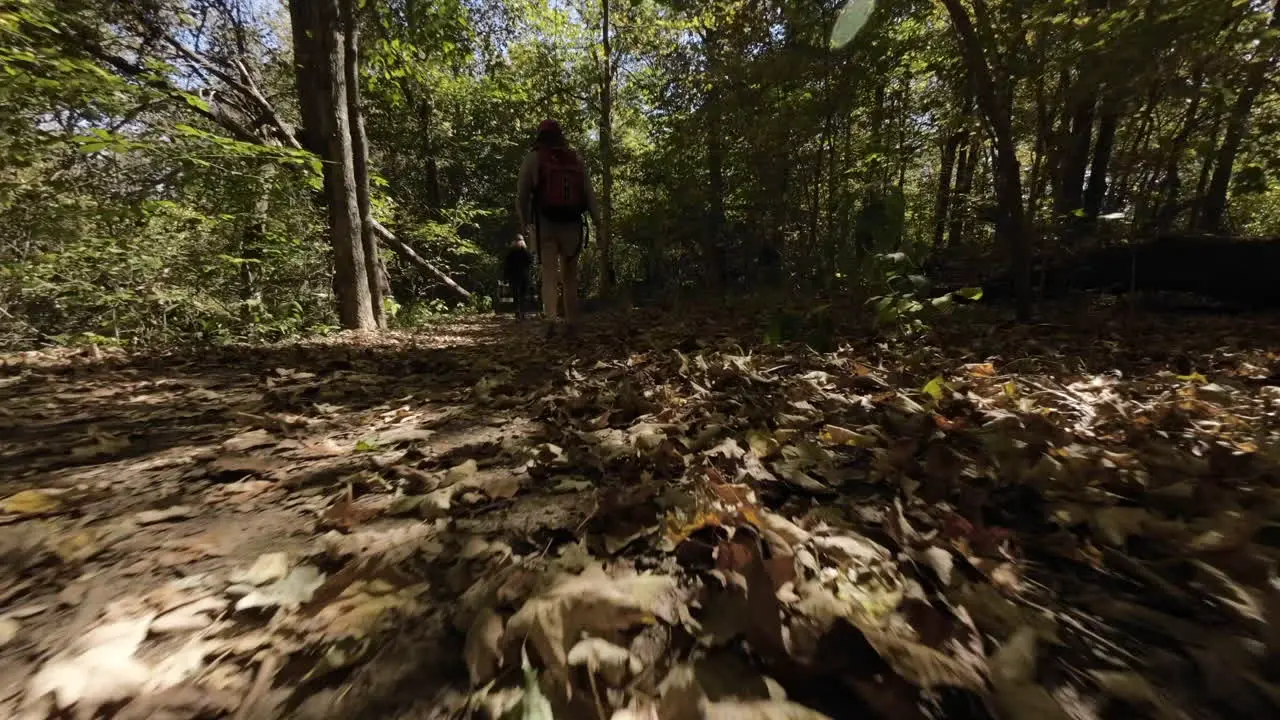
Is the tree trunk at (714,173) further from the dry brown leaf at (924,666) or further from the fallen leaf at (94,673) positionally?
the fallen leaf at (94,673)

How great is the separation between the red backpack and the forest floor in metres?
3.02

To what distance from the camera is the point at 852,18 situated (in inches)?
204

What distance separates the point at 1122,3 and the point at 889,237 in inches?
132

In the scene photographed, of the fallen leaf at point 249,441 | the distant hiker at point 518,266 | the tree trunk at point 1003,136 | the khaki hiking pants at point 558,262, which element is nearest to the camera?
the fallen leaf at point 249,441

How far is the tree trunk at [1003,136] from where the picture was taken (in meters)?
3.96

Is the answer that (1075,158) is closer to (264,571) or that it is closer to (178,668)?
(264,571)

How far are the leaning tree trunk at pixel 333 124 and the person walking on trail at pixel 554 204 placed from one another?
7.08 feet

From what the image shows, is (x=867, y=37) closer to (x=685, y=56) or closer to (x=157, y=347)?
(x=685, y=56)

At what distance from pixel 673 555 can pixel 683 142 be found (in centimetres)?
916

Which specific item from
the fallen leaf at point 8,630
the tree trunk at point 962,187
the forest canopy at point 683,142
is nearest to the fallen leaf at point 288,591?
the fallen leaf at point 8,630

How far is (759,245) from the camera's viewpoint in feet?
34.1

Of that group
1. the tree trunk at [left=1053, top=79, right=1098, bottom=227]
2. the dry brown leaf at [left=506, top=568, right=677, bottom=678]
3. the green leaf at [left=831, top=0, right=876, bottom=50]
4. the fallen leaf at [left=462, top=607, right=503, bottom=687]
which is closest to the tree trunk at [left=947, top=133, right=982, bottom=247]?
the tree trunk at [left=1053, top=79, right=1098, bottom=227]

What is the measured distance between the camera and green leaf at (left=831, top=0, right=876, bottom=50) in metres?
4.81

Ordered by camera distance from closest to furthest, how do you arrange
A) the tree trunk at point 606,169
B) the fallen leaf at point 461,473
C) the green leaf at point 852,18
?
the fallen leaf at point 461,473, the green leaf at point 852,18, the tree trunk at point 606,169
